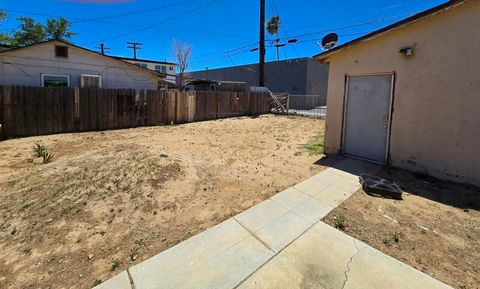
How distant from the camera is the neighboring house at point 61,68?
1123cm

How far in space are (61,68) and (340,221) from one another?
14785 mm

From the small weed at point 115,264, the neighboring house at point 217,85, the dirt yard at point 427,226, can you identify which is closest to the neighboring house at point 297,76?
the neighboring house at point 217,85

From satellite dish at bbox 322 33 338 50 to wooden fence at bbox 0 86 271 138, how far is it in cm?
823

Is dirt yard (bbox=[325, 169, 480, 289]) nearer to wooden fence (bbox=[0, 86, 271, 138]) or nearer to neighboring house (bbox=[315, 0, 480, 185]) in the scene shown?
neighboring house (bbox=[315, 0, 480, 185])

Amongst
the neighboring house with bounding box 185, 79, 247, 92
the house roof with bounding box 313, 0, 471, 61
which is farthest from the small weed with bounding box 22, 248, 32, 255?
the neighboring house with bounding box 185, 79, 247, 92

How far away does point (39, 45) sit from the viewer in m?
11.6

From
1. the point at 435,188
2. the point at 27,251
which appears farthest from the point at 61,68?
the point at 435,188

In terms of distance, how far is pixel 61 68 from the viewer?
12.4 meters

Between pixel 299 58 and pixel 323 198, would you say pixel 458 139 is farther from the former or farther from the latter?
pixel 299 58

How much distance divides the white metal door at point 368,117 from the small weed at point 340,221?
3.09m

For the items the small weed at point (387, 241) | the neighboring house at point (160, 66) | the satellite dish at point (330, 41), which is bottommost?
the small weed at point (387, 241)

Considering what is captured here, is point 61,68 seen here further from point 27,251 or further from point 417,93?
point 417,93

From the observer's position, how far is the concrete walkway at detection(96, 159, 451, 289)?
2281mm

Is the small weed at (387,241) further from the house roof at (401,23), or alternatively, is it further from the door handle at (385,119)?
the house roof at (401,23)
